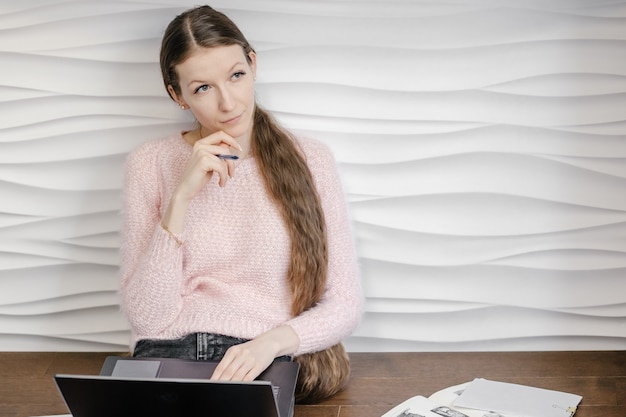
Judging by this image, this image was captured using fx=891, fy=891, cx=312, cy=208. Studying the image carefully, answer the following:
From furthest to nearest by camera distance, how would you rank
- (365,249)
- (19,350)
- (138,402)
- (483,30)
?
(19,350) < (365,249) < (483,30) < (138,402)

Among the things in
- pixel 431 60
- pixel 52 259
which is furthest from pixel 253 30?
pixel 52 259

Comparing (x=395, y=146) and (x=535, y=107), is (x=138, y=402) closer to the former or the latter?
(x=395, y=146)

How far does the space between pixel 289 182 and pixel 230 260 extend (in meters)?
0.23

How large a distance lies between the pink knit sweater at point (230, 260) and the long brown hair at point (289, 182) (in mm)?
26

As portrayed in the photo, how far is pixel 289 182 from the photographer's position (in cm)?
203

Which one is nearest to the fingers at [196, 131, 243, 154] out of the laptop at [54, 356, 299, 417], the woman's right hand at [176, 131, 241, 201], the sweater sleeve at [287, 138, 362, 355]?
the woman's right hand at [176, 131, 241, 201]

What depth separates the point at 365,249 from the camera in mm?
2305

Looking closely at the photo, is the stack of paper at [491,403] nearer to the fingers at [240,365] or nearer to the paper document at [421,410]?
the paper document at [421,410]

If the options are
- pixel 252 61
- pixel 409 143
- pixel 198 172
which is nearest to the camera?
pixel 198 172

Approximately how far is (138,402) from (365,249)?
0.87 metres

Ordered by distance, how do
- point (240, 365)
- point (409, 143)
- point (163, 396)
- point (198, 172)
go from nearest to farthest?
point (163, 396)
point (240, 365)
point (198, 172)
point (409, 143)

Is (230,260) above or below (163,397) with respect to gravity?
above

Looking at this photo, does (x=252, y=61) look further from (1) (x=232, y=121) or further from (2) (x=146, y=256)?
(2) (x=146, y=256)

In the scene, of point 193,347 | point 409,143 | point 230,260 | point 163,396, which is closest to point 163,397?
point 163,396
